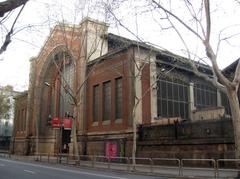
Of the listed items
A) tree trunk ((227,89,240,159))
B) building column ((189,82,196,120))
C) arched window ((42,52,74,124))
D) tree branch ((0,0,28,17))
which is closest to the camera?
tree branch ((0,0,28,17))

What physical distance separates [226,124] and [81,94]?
19411mm

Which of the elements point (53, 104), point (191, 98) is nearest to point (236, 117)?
point (191, 98)

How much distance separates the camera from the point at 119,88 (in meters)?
37.0

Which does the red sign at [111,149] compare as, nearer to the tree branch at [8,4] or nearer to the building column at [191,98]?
the building column at [191,98]

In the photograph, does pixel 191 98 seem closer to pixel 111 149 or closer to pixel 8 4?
pixel 111 149

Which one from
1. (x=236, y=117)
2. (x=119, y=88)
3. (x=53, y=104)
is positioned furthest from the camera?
(x=53, y=104)

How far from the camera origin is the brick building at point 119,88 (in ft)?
111

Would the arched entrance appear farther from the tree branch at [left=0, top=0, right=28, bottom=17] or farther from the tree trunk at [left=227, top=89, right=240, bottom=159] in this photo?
the tree branch at [left=0, top=0, right=28, bottom=17]

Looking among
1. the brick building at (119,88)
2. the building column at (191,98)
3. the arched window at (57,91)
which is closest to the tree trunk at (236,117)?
the brick building at (119,88)

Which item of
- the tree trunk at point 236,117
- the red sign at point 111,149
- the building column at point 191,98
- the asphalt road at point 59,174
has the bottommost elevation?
the asphalt road at point 59,174

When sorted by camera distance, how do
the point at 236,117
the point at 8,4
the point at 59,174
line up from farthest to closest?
the point at 59,174 < the point at 236,117 < the point at 8,4

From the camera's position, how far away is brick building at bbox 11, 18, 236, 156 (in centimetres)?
3394

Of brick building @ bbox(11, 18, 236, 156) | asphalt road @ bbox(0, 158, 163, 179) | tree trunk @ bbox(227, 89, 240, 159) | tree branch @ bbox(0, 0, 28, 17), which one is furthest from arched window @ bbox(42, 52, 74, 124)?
tree branch @ bbox(0, 0, 28, 17)

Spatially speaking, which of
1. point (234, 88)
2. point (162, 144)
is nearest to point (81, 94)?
point (162, 144)
